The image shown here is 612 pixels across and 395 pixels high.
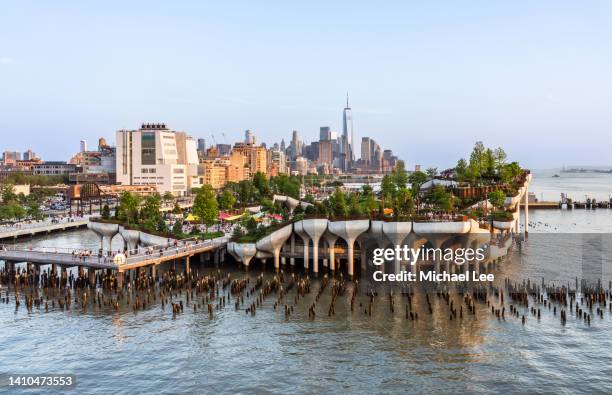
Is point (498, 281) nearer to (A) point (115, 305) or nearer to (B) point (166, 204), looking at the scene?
(A) point (115, 305)

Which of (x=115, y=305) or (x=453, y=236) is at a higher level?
(x=453, y=236)

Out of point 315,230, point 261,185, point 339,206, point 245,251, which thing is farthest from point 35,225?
point 315,230

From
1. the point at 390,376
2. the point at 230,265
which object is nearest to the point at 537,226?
the point at 230,265

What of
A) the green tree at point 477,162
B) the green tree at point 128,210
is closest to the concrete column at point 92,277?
the green tree at point 128,210

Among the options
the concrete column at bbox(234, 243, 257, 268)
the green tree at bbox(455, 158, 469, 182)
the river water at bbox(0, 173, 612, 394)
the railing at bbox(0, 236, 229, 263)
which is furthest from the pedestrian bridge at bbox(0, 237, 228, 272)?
the green tree at bbox(455, 158, 469, 182)

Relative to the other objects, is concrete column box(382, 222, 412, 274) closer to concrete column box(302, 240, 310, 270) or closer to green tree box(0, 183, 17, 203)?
concrete column box(302, 240, 310, 270)

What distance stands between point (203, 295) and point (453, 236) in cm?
2636

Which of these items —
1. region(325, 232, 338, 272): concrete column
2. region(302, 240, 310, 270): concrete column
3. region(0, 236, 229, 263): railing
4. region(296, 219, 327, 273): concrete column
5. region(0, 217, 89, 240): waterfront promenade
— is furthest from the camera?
region(0, 217, 89, 240): waterfront promenade

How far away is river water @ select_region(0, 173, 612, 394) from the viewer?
34.1 meters

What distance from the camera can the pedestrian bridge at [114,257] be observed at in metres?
56.7

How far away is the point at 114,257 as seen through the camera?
186 ft

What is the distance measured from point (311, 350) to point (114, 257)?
26671 mm

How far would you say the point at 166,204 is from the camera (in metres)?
160

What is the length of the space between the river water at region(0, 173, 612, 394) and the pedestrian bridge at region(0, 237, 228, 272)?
7429 millimetres
